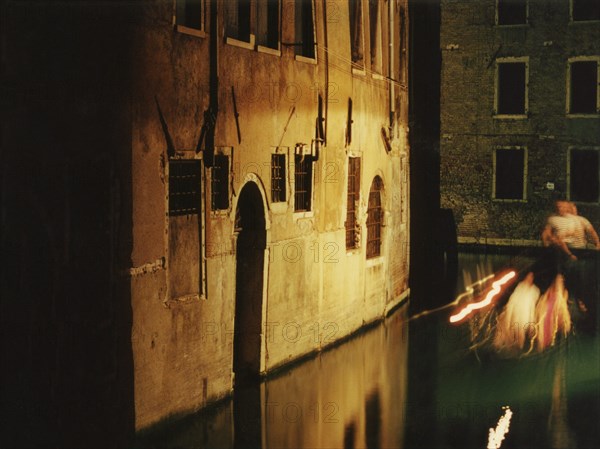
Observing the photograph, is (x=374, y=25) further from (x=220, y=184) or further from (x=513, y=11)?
(x=220, y=184)

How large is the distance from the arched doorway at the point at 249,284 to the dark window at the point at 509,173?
9.56 ft

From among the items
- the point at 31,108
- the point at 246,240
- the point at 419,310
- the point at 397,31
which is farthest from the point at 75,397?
the point at 397,31

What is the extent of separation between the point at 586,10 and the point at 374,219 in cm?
343

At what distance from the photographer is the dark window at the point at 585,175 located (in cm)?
980

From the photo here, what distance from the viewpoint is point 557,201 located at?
10.2 metres

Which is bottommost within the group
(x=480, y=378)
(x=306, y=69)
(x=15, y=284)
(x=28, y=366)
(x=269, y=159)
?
(x=480, y=378)

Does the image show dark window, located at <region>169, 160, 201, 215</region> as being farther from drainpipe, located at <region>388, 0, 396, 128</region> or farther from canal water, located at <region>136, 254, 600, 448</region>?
drainpipe, located at <region>388, 0, 396, 128</region>

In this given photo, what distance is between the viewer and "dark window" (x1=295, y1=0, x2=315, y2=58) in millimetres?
9781

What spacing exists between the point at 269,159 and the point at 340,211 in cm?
166

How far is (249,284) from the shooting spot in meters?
9.25

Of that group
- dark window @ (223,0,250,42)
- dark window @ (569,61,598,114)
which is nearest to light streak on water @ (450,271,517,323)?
dark window @ (569,61,598,114)

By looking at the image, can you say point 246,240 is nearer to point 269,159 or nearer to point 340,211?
point 269,159

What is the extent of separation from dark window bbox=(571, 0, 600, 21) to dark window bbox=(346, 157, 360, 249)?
2836 mm

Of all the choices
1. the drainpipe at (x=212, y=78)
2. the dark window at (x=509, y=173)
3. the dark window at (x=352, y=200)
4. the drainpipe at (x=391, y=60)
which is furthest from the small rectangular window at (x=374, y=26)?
the drainpipe at (x=212, y=78)
